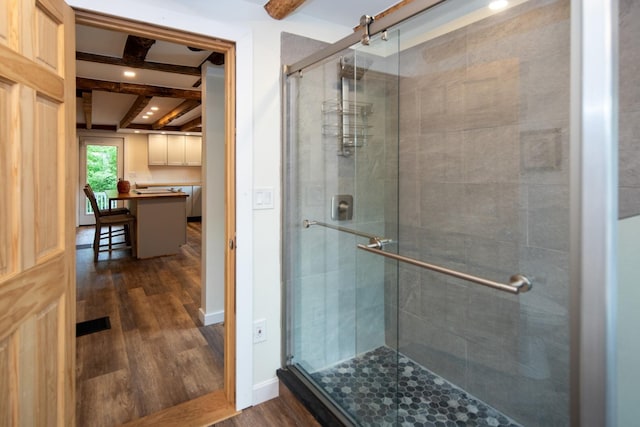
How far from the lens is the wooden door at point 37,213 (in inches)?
43.8

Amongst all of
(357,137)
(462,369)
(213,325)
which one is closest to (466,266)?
(462,369)

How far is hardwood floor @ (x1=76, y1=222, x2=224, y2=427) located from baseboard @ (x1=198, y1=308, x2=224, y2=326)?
6 cm

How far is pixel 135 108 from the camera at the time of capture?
5398mm

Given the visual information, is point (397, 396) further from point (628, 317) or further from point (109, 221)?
point (109, 221)

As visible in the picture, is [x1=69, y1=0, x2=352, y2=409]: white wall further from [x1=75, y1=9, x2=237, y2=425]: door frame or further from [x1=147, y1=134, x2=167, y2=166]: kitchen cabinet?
[x1=147, y1=134, x2=167, y2=166]: kitchen cabinet

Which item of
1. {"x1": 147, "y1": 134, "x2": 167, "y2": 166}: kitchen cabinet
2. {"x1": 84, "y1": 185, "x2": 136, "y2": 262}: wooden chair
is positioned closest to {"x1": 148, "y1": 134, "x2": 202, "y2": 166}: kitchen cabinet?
{"x1": 147, "y1": 134, "x2": 167, "y2": 166}: kitchen cabinet

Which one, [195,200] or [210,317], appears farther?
[195,200]

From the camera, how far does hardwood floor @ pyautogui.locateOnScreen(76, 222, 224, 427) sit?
2.05m

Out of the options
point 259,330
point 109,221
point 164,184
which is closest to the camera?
point 259,330

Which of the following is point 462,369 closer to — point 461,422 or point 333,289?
point 461,422

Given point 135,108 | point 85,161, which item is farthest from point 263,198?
point 85,161

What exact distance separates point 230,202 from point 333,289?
31.5 inches

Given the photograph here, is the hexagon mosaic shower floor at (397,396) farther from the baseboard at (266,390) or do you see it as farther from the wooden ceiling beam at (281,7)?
the wooden ceiling beam at (281,7)

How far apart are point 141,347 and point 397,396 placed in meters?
1.86
